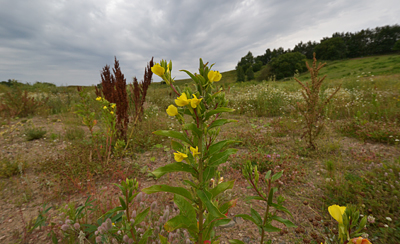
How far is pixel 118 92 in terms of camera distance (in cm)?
325

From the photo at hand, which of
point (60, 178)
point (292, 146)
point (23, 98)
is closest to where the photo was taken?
point (60, 178)

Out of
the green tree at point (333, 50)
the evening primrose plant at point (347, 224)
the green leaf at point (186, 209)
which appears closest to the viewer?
the evening primrose plant at point (347, 224)

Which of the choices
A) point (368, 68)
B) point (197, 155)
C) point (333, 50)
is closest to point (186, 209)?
point (197, 155)

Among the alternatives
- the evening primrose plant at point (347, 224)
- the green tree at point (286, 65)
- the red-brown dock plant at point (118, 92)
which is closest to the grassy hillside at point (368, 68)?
the red-brown dock plant at point (118, 92)

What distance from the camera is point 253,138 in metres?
3.60

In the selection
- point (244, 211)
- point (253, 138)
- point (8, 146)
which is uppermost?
point (8, 146)

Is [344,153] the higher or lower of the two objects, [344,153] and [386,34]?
the lower

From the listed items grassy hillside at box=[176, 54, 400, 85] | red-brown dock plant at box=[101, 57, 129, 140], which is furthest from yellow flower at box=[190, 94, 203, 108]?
grassy hillside at box=[176, 54, 400, 85]

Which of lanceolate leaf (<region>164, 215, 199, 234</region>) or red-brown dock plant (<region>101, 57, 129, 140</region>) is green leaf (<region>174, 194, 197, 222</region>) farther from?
red-brown dock plant (<region>101, 57, 129, 140</region>)

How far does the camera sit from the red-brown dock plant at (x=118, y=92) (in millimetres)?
3258

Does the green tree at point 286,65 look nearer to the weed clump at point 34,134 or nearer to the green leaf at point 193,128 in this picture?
the weed clump at point 34,134

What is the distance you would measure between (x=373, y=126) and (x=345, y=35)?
194ft

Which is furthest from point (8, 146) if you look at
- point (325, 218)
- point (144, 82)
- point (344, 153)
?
point (344, 153)

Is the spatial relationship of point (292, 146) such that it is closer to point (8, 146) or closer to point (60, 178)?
point (60, 178)
